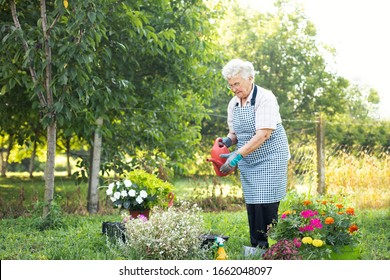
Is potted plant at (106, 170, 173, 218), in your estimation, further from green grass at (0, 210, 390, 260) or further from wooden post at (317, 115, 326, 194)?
wooden post at (317, 115, 326, 194)

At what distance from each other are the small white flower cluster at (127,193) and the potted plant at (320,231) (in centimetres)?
115

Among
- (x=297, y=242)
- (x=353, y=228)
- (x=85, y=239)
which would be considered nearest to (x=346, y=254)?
(x=353, y=228)

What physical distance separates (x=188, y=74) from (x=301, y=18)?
13.5 meters

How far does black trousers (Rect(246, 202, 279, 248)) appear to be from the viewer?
4234 millimetres

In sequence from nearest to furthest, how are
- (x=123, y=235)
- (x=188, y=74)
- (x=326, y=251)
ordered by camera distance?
(x=326, y=251), (x=123, y=235), (x=188, y=74)

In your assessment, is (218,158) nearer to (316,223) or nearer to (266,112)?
(266,112)

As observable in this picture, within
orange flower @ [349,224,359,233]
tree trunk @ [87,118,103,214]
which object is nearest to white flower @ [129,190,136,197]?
orange flower @ [349,224,359,233]

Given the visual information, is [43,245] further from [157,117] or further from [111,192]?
[157,117]

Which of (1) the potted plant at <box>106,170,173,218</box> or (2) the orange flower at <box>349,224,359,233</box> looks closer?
(2) the orange flower at <box>349,224,359,233</box>

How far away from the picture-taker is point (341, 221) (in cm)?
392

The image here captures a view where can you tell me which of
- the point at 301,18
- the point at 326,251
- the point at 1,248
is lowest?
the point at 1,248

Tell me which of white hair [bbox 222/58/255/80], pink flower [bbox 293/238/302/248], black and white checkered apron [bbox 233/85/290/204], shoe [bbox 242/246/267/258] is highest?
white hair [bbox 222/58/255/80]

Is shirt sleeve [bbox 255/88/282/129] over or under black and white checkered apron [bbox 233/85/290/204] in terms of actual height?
over

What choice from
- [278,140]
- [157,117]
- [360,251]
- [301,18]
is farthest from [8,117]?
[301,18]
